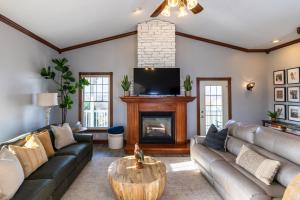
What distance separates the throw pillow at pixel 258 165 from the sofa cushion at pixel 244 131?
1.28 feet

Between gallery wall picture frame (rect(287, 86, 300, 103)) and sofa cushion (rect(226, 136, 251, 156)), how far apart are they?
9.31ft

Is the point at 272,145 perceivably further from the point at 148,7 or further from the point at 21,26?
the point at 21,26

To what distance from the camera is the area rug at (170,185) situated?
9.33 feet

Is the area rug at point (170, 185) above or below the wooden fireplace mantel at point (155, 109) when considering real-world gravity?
below

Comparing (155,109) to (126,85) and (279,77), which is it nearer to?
(126,85)

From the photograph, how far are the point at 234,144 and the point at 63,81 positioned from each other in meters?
4.99

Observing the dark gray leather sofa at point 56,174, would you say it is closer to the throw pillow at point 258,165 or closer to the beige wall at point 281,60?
the throw pillow at point 258,165

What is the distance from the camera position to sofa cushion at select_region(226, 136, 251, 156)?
320 cm

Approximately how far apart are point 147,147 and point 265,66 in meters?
4.52

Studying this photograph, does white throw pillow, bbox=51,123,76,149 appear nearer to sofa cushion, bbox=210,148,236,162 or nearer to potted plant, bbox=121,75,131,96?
potted plant, bbox=121,75,131,96

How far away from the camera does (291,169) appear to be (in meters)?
2.13

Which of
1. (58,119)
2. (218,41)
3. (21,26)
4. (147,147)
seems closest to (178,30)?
(218,41)

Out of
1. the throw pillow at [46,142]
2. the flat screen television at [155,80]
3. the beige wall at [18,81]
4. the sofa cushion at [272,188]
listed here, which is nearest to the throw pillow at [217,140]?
the sofa cushion at [272,188]

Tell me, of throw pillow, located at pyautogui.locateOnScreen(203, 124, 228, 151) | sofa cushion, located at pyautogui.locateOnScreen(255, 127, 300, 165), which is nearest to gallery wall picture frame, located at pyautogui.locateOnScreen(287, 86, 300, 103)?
throw pillow, located at pyautogui.locateOnScreen(203, 124, 228, 151)
